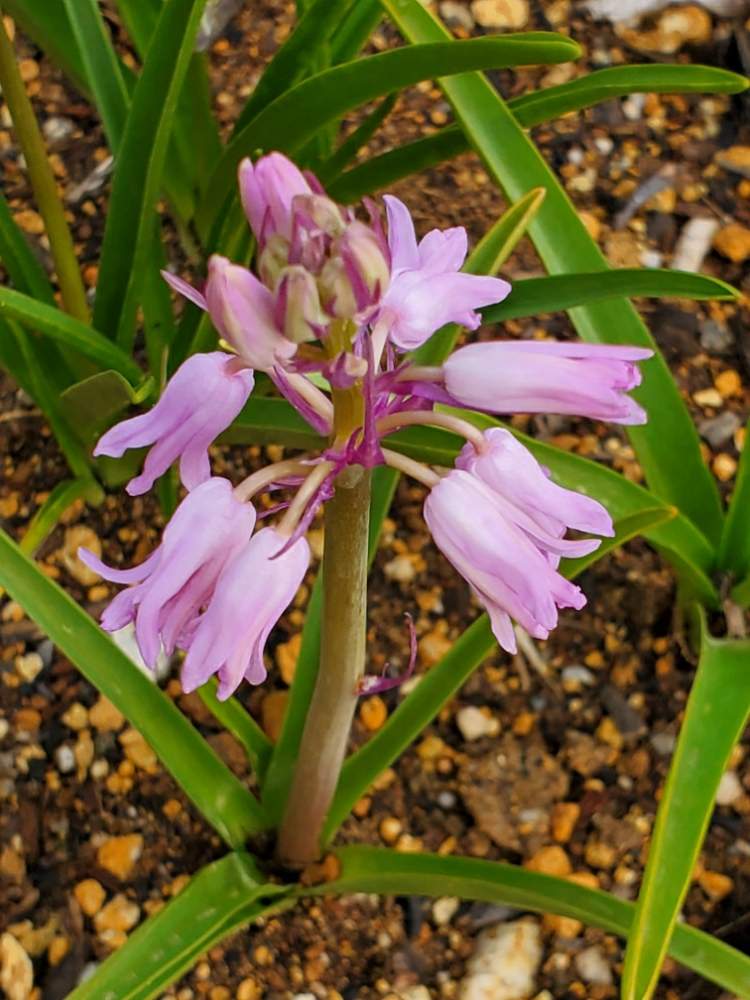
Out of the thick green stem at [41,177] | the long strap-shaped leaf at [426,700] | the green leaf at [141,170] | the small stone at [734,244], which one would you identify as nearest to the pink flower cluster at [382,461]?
the long strap-shaped leaf at [426,700]

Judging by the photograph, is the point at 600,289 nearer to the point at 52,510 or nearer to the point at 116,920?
the point at 52,510

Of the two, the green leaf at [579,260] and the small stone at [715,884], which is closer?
the green leaf at [579,260]

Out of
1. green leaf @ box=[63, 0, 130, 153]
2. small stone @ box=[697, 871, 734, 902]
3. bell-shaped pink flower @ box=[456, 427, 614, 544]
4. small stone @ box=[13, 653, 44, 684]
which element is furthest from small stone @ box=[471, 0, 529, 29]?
bell-shaped pink flower @ box=[456, 427, 614, 544]

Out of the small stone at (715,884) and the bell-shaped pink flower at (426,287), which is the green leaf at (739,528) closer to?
the small stone at (715,884)

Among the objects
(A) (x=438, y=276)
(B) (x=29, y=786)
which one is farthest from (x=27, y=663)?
(A) (x=438, y=276)

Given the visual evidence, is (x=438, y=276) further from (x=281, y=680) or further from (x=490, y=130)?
(x=281, y=680)

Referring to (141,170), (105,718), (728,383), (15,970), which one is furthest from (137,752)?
(728,383)
